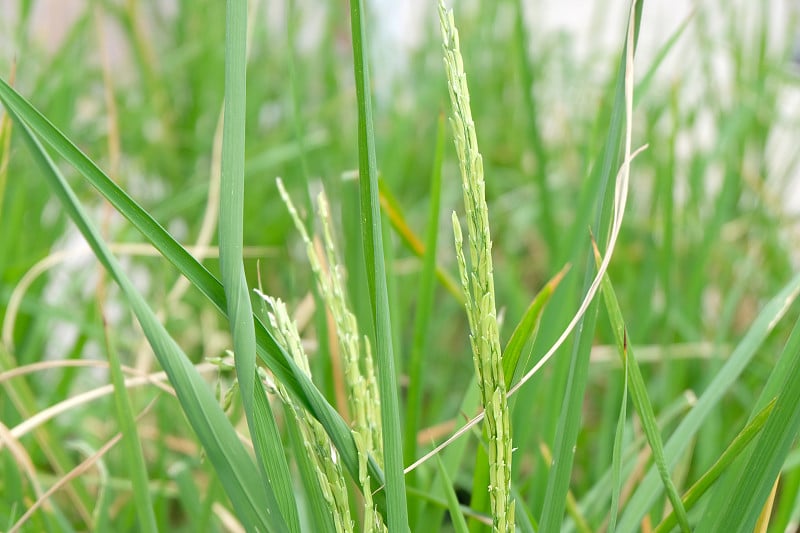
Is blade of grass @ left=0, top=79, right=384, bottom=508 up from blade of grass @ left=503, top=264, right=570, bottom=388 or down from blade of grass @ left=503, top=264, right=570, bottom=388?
up

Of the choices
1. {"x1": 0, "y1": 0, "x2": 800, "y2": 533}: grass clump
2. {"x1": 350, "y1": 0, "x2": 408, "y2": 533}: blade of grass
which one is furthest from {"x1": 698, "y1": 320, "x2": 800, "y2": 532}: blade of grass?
{"x1": 350, "y1": 0, "x2": 408, "y2": 533}: blade of grass

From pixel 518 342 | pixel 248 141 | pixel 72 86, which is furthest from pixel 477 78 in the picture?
pixel 518 342

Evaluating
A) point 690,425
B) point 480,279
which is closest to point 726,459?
point 690,425

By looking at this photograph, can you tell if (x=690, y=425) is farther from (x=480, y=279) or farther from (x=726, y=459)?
(x=480, y=279)

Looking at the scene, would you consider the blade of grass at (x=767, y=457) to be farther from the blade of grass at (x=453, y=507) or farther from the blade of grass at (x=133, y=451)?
the blade of grass at (x=133, y=451)

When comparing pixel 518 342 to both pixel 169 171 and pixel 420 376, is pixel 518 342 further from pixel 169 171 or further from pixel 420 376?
A: pixel 169 171

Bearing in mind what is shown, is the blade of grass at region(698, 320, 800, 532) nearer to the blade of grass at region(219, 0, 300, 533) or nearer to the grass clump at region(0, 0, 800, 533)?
the grass clump at region(0, 0, 800, 533)

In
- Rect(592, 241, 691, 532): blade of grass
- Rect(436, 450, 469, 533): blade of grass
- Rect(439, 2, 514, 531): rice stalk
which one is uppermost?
Rect(439, 2, 514, 531): rice stalk
